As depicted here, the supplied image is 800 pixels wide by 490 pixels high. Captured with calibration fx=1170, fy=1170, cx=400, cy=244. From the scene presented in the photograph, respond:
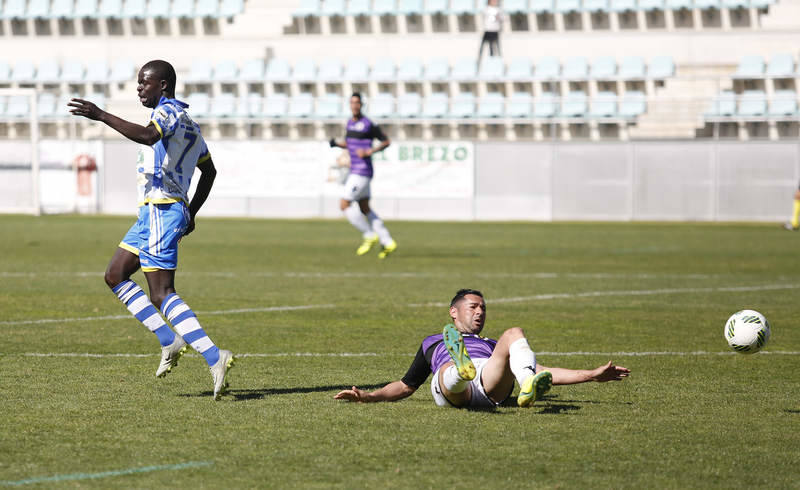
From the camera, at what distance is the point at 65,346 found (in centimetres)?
875

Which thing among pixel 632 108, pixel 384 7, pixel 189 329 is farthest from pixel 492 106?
pixel 189 329

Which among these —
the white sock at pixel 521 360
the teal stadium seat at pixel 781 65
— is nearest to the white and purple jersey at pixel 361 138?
the white sock at pixel 521 360

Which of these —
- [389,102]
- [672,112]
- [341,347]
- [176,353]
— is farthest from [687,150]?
[176,353]

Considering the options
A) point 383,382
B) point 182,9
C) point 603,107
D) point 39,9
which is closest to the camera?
point 383,382

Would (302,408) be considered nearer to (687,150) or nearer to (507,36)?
(687,150)

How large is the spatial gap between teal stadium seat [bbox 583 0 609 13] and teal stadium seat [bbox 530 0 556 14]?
0.99 metres

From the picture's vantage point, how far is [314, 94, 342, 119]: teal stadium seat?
34.1 m

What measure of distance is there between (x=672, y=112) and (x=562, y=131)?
310 centimetres

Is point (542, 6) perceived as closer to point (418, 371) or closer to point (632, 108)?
point (632, 108)

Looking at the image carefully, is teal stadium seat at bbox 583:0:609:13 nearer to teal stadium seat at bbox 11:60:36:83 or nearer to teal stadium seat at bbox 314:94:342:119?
teal stadium seat at bbox 314:94:342:119

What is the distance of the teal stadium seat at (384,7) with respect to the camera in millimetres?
36406

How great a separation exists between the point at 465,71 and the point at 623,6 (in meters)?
5.03

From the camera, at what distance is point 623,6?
113 ft

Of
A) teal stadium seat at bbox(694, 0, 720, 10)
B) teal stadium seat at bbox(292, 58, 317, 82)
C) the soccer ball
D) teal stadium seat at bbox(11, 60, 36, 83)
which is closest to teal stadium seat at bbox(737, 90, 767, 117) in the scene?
teal stadium seat at bbox(694, 0, 720, 10)
